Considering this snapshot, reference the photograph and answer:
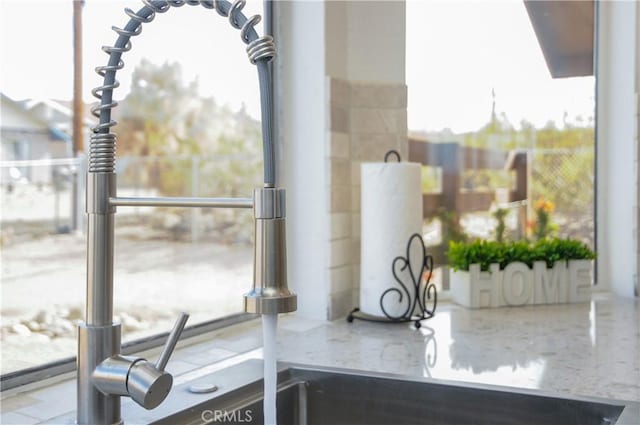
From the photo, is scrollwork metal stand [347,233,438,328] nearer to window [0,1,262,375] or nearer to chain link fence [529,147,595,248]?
window [0,1,262,375]

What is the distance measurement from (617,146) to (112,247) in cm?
195

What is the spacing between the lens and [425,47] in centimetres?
205

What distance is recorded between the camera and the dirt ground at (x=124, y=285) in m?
2.41

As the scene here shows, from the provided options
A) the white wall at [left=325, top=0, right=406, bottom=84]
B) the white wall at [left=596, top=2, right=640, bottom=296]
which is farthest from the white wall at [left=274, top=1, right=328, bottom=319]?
the white wall at [left=596, top=2, right=640, bottom=296]

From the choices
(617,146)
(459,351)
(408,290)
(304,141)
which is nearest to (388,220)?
(408,290)

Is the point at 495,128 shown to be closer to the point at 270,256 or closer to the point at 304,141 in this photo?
the point at 304,141

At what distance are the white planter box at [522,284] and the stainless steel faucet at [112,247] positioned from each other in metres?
1.35

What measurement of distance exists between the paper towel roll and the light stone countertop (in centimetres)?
9

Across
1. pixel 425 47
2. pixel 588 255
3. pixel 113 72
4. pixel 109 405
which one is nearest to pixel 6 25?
pixel 425 47

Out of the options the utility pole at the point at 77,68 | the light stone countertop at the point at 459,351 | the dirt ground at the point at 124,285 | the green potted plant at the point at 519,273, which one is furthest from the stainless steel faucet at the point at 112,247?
the green potted plant at the point at 519,273

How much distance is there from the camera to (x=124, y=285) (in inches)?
129

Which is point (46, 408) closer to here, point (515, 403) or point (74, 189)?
point (515, 403)

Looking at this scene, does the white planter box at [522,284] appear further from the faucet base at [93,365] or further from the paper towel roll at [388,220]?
the faucet base at [93,365]

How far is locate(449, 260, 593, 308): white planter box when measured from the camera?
1.91m
